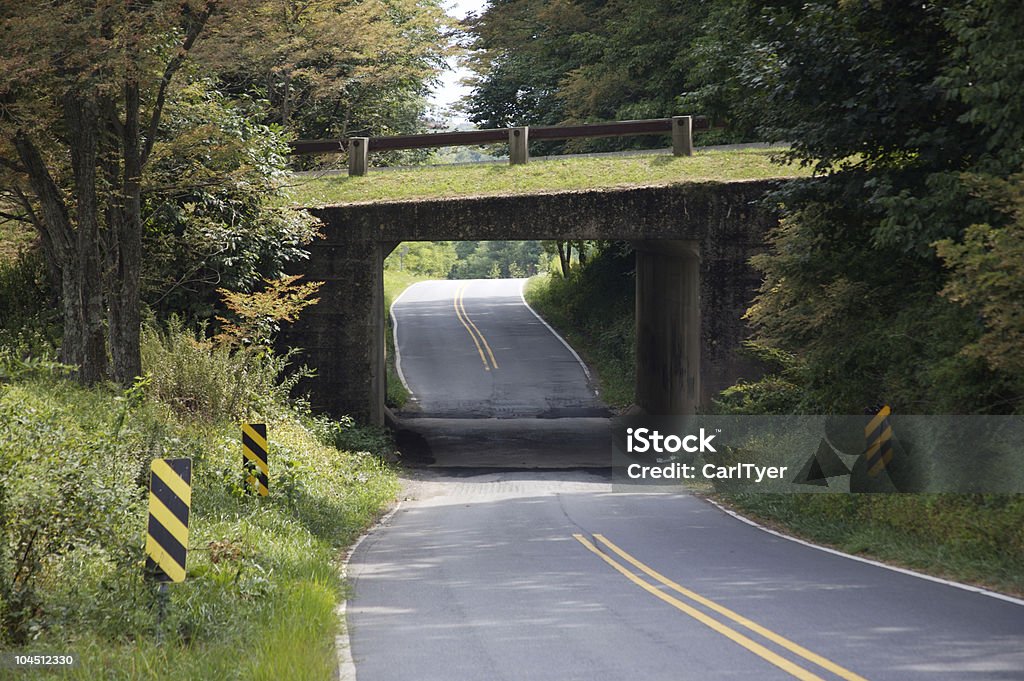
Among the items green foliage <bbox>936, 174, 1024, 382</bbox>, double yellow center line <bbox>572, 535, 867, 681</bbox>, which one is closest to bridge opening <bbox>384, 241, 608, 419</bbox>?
double yellow center line <bbox>572, 535, 867, 681</bbox>

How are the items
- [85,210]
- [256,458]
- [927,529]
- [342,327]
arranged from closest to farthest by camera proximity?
[927,529], [256,458], [85,210], [342,327]

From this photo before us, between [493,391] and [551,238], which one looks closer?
[551,238]

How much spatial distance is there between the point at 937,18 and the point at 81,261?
1301 centimetres

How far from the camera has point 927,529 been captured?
12.7 metres

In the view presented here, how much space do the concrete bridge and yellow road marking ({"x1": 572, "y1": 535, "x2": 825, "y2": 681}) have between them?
1113 cm

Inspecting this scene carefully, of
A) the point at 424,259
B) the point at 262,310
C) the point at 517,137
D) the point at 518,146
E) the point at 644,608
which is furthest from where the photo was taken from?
the point at 424,259

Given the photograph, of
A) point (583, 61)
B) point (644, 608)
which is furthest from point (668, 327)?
point (644, 608)

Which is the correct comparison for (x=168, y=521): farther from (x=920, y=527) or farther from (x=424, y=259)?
(x=424, y=259)

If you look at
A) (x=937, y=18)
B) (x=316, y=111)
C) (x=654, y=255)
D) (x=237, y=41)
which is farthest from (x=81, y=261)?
(x=316, y=111)

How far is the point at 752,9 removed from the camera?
16.5 meters

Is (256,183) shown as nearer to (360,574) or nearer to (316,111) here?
(360,574)

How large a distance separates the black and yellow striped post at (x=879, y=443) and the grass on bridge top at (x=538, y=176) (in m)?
8.59

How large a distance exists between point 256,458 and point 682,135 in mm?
14329

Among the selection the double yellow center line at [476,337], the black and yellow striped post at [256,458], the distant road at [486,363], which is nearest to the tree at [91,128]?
the black and yellow striped post at [256,458]
